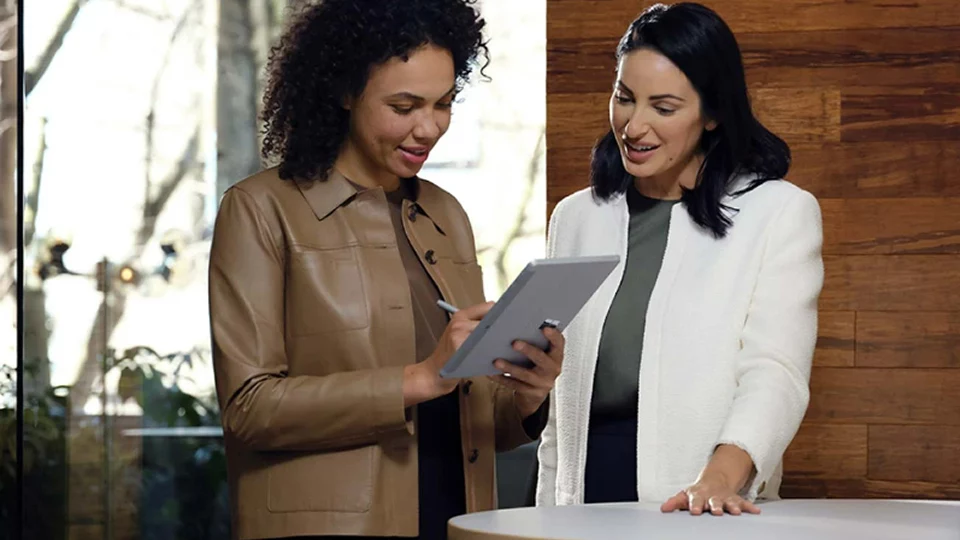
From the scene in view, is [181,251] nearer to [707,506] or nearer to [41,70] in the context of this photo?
[41,70]

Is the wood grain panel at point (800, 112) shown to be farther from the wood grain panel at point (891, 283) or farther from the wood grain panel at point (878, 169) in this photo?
the wood grain panel at point (891, 283)

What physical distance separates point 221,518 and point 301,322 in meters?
2.19

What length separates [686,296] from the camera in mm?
2557

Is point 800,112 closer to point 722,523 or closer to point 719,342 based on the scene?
point 719,342

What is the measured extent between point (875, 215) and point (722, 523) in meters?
1.60

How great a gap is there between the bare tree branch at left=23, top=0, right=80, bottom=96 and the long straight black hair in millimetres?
1837

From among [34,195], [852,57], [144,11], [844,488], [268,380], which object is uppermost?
[144,11]

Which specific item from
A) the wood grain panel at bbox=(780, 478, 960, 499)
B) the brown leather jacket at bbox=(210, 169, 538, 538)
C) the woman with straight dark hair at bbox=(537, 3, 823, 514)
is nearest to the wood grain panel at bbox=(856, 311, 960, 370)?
the wood grain panel at bbox=(780, 478, 960, 499)

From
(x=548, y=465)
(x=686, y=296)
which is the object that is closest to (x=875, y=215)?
(x=686, y=296)

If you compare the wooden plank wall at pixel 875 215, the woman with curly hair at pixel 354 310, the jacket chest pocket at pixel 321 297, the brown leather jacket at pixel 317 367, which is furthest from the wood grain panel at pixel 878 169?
the jacket chest pocket at pixel 321 297

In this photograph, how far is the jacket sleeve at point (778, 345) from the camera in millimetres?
2381

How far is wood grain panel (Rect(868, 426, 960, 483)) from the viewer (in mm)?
3402

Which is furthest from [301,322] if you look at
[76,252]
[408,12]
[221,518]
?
[221,518]

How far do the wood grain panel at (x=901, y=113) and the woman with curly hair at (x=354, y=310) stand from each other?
126cm
